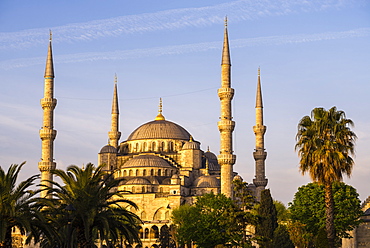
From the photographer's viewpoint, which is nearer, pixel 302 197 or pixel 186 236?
pixel 302 197

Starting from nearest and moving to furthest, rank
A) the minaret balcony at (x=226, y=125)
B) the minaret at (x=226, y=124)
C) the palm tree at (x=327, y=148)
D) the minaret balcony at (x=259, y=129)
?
1. the palm tree at (x=327, y=148)
2. the minaret at (x=226, y=124)
3. the minaret balcony at (x=226, y=125)
4. the minaret balcony at (x=259, y=129)

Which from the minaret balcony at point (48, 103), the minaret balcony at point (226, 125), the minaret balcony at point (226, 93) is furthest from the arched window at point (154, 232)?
the minaret balcony at point (226, 93)

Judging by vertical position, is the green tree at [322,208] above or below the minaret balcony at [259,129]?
below

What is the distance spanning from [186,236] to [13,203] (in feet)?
86.8

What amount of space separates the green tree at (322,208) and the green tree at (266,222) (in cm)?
167

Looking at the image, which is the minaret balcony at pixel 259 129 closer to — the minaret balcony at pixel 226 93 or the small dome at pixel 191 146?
the small dome at pixel 191 146

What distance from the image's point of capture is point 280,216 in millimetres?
82188

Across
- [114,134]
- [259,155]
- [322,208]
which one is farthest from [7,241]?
[114,134]

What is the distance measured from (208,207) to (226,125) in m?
16.3

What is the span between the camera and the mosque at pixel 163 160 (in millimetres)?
69812

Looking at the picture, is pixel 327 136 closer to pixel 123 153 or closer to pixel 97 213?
pixel 97 213

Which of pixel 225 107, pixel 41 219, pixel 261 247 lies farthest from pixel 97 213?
pixel 225 107

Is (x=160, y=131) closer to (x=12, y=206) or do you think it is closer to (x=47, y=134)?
(x=47, y=134)

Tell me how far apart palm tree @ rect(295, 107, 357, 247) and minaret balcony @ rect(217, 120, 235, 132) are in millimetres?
30968
